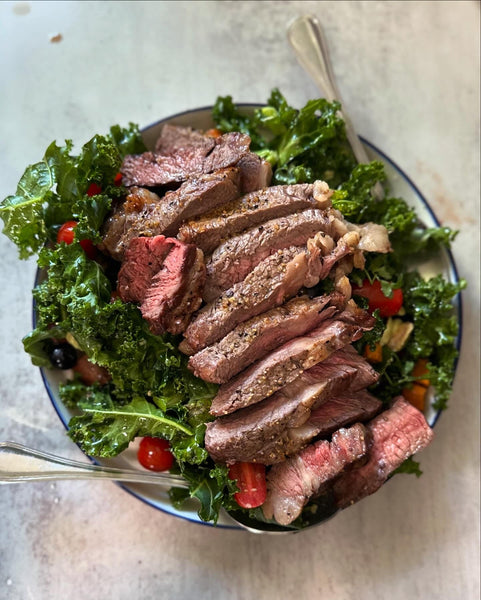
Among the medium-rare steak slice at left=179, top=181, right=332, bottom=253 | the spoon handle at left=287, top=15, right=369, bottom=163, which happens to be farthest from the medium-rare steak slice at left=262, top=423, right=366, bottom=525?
the spoon handle at left=287, top=15, right=369, bottom=163

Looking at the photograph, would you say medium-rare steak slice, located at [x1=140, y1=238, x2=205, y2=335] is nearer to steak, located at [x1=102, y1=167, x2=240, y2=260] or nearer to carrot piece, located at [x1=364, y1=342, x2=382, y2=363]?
steak, located at [x1=102, y1=167, x2=240, y2=260]

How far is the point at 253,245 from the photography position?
2.85 meters

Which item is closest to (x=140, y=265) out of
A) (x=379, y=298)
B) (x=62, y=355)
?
(x=62, y=355)

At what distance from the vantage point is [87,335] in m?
2.89

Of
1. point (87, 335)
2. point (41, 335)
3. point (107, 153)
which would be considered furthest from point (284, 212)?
point (41, 335)

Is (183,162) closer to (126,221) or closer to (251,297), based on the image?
(126,221)

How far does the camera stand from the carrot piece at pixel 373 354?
324 cm

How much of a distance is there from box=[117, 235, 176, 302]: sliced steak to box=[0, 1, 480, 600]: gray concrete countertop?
1.04 metres

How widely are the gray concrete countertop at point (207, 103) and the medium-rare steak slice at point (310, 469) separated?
0.76 meters

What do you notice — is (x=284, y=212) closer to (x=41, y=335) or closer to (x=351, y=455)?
(x=351, y=455)

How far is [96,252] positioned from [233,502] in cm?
152

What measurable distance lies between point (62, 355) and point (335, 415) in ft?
5.01

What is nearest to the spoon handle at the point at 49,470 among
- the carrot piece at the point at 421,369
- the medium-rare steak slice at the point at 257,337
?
the medium-rare steak slice at the point at 257,337

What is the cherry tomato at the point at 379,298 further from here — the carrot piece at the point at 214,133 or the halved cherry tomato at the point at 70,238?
the halved cherry tomato at the point at 70,238
